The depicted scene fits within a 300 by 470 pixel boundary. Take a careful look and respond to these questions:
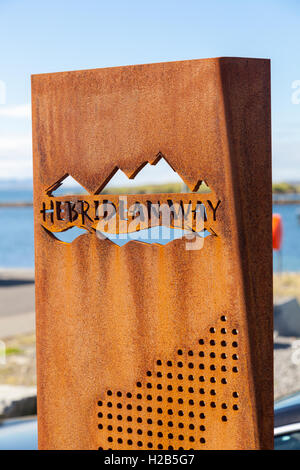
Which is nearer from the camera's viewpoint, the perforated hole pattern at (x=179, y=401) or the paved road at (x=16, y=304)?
the perforated hole pattern at (x=179, y=401)

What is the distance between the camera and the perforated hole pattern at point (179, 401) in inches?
98.8

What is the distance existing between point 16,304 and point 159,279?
1102 centimetres

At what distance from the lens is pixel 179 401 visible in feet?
8.54

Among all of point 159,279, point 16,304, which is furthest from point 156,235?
point 16,304

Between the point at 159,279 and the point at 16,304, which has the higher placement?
the point at 159,279

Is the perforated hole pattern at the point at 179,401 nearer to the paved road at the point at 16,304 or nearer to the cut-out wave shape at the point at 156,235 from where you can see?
the cut-out wave shape at the point at 156,235

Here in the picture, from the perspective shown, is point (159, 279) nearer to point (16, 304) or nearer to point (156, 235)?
point (156, 235)

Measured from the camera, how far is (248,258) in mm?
2469

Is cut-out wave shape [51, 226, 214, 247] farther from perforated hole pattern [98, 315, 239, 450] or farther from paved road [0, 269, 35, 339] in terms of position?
paved road [0, 269, 35, 339]

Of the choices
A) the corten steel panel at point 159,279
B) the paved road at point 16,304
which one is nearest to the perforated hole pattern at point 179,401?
the corten steel panel at point 159,279

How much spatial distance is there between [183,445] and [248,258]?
1.00 metres

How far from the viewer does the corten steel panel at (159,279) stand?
2467mm

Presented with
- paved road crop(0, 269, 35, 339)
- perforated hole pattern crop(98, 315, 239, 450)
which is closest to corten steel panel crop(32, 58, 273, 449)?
perforated hole pattern crop(98, 315, 239, 450)

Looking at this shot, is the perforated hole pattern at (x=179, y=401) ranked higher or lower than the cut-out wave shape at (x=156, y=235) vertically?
lower
